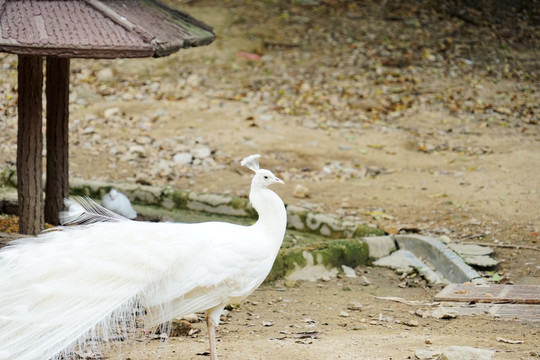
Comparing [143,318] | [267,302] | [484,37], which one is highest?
[484,37]

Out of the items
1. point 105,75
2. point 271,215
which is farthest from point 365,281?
point 105,75

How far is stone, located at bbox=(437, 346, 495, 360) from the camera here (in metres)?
3.79

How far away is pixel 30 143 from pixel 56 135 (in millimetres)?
715

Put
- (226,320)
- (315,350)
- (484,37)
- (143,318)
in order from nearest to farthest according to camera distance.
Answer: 1. (143,318)
2. (315,350)
3. (226,320)
4. (484,37)

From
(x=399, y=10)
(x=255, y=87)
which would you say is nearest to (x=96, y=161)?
(x=255, y=87)

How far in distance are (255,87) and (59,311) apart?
9.11 m

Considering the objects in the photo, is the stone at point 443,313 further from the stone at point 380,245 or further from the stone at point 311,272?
the stone at point 380,245

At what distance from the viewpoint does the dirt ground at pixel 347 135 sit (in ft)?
16.5

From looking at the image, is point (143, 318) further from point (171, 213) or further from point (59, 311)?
point (171, 213)

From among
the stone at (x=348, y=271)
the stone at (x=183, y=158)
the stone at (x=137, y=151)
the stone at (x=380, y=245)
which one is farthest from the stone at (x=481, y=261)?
the stone at (x=137, y=151)

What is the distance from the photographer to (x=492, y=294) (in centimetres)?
532

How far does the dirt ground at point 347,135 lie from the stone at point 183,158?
4.6 inches

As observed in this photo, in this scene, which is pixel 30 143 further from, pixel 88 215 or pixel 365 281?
pixel 365 281

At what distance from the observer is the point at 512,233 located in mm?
6816
